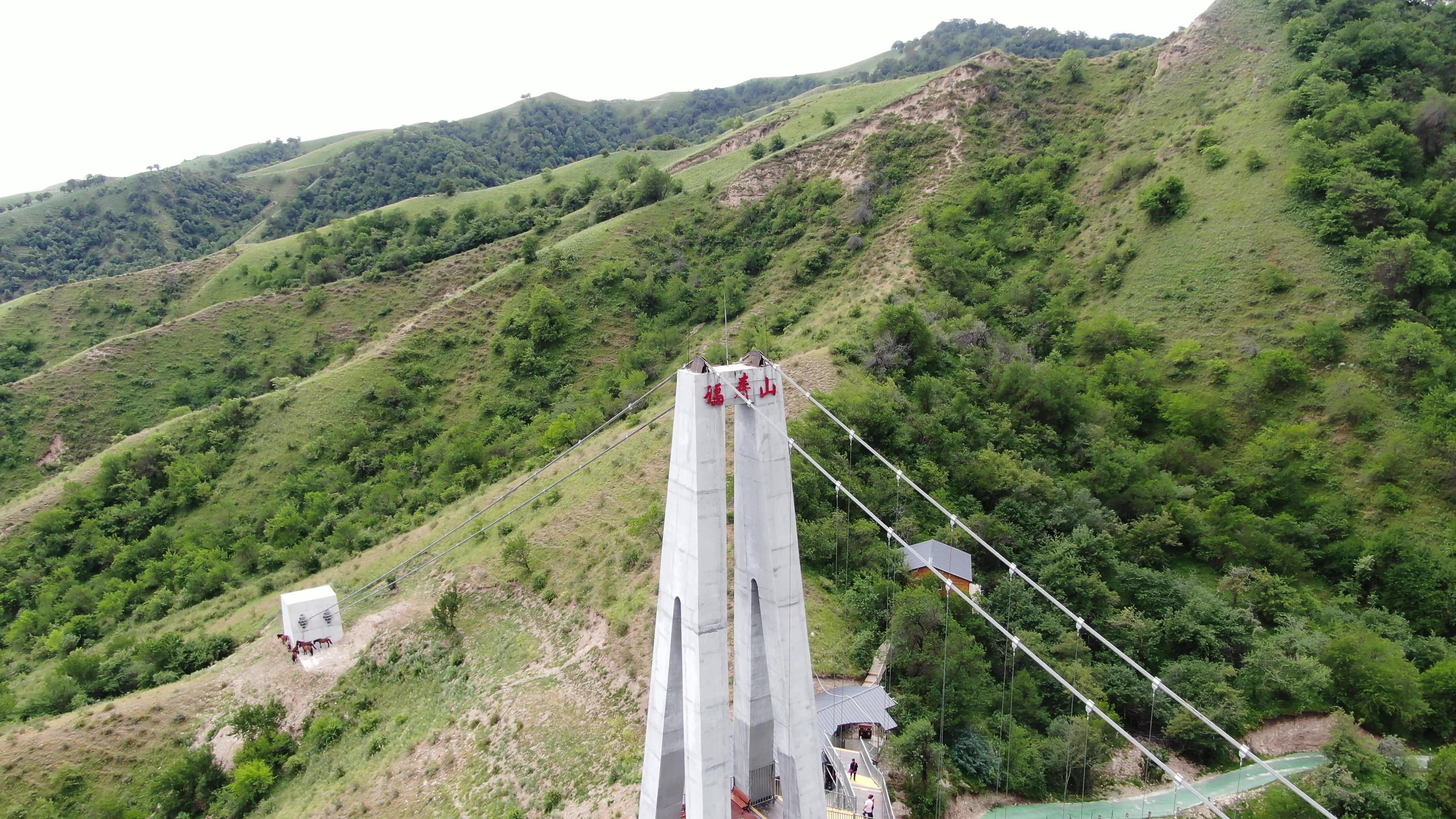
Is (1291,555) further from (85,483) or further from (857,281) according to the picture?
(85,483)

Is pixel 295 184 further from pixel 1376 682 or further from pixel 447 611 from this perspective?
pixel 1376 682

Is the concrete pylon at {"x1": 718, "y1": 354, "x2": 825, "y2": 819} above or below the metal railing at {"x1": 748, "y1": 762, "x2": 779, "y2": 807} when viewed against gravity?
above

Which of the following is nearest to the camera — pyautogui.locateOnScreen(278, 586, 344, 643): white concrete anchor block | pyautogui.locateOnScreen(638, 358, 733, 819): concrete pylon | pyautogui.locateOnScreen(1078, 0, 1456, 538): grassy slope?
pyautogui.locateOnScreen(638, 358, 733, 819): concrete pylon

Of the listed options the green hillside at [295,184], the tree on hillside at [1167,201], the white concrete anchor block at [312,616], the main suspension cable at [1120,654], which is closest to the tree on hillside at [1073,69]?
the tree on hillside at [1167,201]

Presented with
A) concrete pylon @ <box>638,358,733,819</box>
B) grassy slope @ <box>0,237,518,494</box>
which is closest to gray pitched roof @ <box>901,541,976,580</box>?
concrete pylon @ <box>638,358,733,819</box>

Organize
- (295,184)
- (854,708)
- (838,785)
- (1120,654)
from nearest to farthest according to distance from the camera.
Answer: (1120,654) → (838,785) → (854,708) → (295,184)

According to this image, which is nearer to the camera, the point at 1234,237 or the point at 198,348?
the point at 1234,237

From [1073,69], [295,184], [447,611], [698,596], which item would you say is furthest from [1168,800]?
[295,184]

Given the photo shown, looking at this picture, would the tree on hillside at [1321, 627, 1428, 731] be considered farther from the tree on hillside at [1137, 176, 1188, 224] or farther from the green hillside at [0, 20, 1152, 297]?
the green hillside at [0, 20, 1152, 297]
